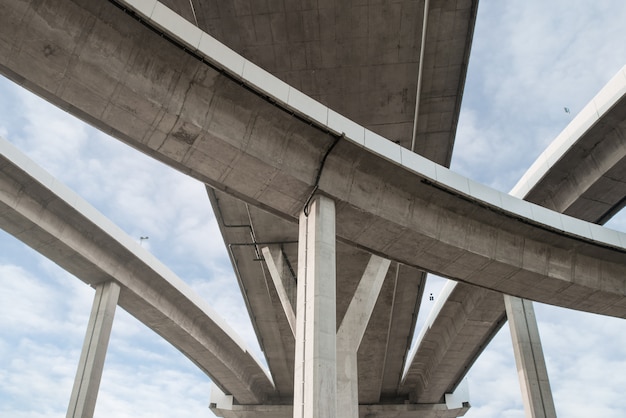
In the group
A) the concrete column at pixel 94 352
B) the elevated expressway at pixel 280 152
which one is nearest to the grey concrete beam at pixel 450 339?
the elevated expressway at pixel 280 152

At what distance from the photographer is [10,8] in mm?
10102

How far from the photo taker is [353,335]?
16766 millimetres

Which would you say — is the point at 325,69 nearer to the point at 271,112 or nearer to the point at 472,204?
the point at 271,112

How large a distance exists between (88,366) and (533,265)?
15.6 meters

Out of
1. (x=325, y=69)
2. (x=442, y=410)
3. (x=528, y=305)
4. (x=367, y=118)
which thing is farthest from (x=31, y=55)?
(x=442, y=410)

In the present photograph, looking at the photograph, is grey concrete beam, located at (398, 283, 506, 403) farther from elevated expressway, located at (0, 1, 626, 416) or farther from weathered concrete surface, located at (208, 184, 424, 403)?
elevated expressway, located at (0, 1, 626, 416)

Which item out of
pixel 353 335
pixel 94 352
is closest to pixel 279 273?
pixel 353 335

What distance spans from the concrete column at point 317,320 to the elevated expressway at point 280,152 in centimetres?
79

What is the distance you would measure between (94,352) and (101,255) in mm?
3525

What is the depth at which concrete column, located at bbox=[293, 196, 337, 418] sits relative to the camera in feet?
35.5

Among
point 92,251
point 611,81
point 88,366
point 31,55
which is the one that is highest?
point 611,81

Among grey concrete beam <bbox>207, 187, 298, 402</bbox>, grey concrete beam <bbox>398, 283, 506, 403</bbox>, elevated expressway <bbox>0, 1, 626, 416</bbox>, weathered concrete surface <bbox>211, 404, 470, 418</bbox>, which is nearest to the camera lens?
elevated expressway <bbox>0, 1, 626, 416</bbox>

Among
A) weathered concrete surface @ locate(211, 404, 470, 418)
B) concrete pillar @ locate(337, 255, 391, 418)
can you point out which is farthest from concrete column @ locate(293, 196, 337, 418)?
weathered concrete surface @ locate(211, 404, 470, 418)

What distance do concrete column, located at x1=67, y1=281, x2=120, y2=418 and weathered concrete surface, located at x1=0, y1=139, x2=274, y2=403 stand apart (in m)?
0.65
